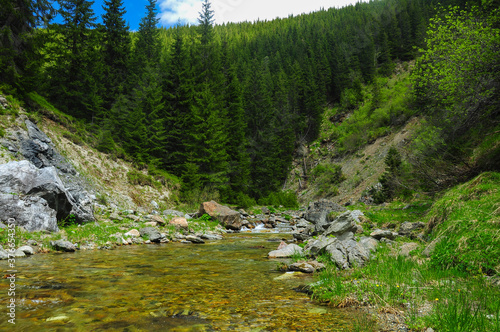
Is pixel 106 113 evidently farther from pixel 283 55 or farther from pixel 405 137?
pixel 283 55

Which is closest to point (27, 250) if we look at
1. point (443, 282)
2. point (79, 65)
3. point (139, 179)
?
point (443, 282)

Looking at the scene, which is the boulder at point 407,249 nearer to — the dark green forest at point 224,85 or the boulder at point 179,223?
the dark green forest at point 224,85

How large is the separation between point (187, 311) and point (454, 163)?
983 centimetres

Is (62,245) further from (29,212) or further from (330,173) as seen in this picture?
(330,173)

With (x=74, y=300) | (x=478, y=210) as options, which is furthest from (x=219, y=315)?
(x=478, y=210)

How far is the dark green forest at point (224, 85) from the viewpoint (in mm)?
9062

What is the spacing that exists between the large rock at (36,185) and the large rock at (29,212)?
150 mm

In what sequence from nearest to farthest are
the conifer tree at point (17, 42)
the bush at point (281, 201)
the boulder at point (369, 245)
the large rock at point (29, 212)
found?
the boulder at point (369, 245) < the large rock at point (29, 212) < the conifer tree at point (17, 42) < the bush at point (281, 201)

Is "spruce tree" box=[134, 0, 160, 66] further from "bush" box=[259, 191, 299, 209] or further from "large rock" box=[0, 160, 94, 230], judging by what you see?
"large rock" box=[0, 160, 94, 230]

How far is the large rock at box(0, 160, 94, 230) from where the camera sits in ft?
27.6

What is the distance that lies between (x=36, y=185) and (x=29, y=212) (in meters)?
1.02

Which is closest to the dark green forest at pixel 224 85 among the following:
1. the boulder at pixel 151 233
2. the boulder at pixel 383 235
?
the boulder at pixel 383 235

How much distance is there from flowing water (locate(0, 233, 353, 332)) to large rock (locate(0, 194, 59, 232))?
1.99 metres

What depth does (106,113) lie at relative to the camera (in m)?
22.8
